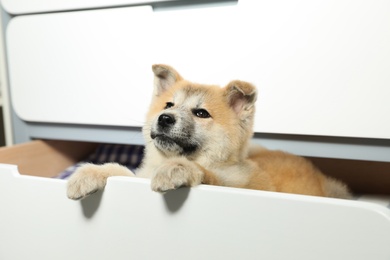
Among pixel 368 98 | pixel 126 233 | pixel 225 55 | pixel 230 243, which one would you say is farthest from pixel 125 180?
pixel 368 98

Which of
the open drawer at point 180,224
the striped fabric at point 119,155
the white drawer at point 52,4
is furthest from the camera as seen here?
the striped fabric at point 119,155

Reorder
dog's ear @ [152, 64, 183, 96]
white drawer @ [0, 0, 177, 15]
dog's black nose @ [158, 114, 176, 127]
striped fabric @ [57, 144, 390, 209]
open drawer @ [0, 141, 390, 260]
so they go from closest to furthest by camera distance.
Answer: open drawer @ [0, 141, 390, 260] < dog's black nose @ [158, 114, 176, 127] < dog's ear @ [152, 64, 183, 96] < white drawer @ [0, 0, 177, 15] < striped fabric @ [57, 144, 390, 209]

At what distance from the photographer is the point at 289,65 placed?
1028 mm

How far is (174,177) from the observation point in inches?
26.8

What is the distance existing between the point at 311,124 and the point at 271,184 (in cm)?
21

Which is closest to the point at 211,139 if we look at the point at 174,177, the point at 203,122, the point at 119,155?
the point at 203,122

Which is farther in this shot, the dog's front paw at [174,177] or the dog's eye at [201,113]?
the dog's eye at [201,113]

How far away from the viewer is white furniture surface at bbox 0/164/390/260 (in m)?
0.57

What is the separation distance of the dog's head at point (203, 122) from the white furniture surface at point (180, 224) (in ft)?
0.72

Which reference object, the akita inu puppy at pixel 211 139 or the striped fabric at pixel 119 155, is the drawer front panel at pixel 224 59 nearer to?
the akita inu puppy at pixel 211 139

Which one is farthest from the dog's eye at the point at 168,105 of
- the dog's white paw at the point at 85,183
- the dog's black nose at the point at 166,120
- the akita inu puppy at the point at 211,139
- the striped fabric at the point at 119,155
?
the striped fabric at the point at 119,155

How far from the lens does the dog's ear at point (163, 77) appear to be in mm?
1019

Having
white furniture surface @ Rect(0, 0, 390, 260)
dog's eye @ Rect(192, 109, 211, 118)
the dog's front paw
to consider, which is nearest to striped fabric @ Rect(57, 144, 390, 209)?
white furniture surface @ Rect(0, 0, 390, 260)

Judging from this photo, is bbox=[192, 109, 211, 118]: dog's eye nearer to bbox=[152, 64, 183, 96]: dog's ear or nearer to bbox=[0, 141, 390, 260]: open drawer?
bbox=[152, 64, 183, 96]: dog's ear
